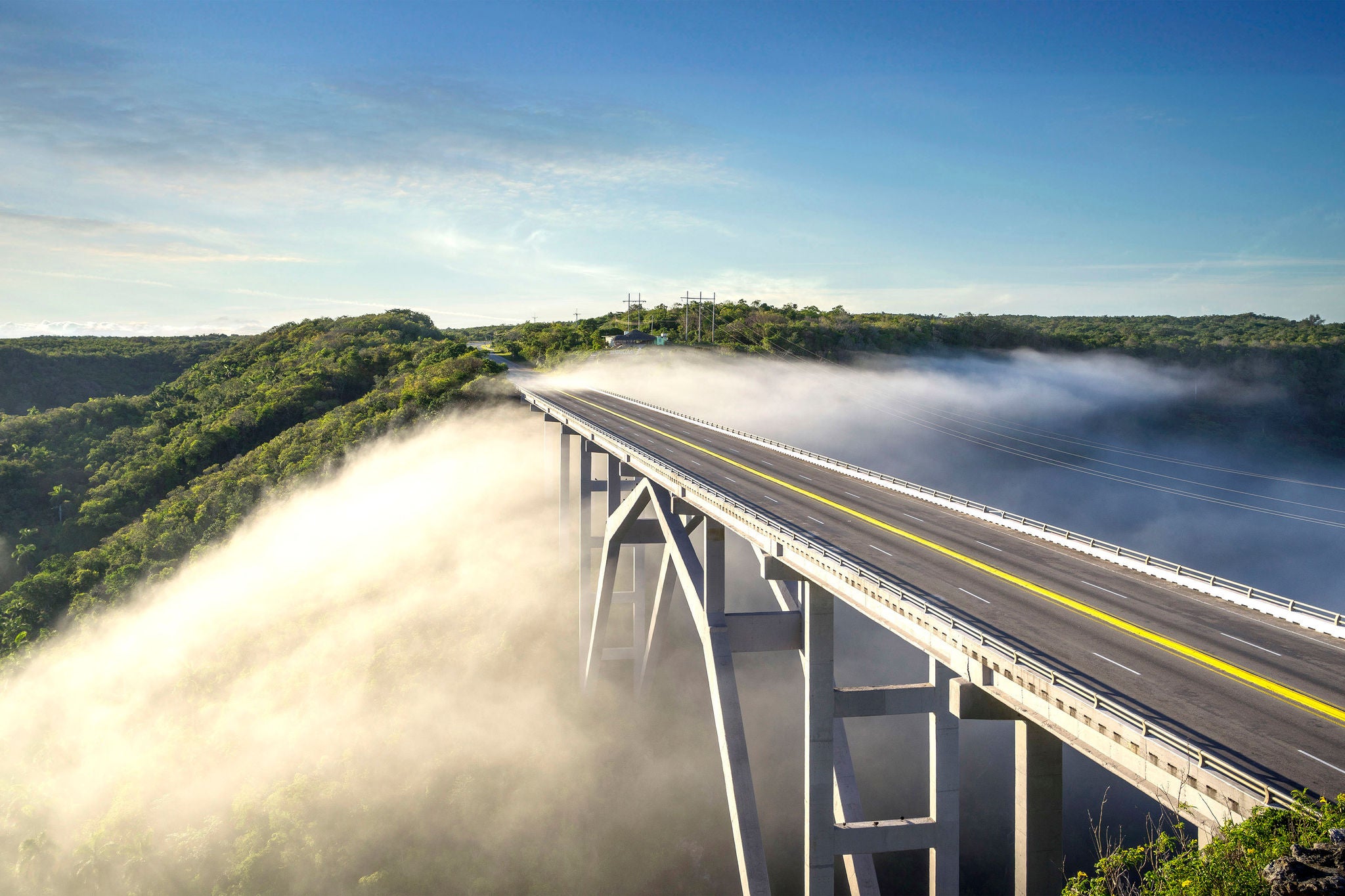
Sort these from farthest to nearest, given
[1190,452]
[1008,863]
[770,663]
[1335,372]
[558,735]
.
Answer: [1335,372], [1190,452], [770,663], [558,735], [1008,863]

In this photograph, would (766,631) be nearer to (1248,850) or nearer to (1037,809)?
(1037,809)

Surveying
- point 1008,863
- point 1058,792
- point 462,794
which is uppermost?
point 1058,792

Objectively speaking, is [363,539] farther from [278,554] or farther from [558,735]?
Result: [558,735]

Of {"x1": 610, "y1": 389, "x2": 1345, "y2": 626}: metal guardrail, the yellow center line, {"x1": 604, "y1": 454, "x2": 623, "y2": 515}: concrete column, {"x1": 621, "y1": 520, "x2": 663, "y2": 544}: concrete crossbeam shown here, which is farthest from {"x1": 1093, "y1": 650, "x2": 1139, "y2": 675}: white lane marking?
{"x1": 604, "y1": 454, "x2": 623, "y2": 515}: concrete column

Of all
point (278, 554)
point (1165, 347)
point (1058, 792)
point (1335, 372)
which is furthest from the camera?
point (1165, 347)

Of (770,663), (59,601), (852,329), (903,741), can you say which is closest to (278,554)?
(59,601)

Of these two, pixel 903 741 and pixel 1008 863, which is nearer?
pixel 1008 863

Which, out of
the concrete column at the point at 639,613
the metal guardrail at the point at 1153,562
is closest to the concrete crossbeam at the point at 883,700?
the metal guardrail at the point at 1153,562

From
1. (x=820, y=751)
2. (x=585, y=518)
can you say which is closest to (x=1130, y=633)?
(x=820, y=751)
